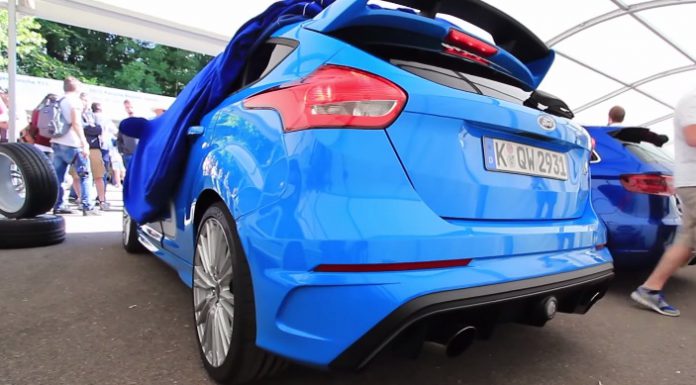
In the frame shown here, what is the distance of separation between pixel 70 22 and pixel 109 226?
135 inches

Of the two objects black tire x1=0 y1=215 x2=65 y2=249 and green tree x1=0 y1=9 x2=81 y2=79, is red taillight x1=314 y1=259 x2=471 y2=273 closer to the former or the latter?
black tire x1=0 y1=215 x2=65 y2=249

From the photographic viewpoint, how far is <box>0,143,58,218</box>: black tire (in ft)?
13.2

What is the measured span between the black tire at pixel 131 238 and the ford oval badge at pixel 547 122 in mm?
3507

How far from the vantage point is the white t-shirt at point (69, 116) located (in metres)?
6.03

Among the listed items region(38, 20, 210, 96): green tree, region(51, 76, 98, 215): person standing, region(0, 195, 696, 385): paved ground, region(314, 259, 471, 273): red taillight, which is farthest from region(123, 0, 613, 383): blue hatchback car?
region(38, 20, 210, 96): green tree

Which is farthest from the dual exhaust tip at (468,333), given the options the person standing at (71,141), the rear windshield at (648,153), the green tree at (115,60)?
the green tree at (115,60)

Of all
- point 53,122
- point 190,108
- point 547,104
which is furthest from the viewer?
point 53,122

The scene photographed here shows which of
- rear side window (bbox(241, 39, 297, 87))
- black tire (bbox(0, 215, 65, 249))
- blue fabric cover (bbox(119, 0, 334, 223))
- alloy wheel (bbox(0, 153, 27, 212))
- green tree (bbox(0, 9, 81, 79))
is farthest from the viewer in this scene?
green tree (bbox(0, 9, 81, 79))

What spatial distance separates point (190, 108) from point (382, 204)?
4.95 ft

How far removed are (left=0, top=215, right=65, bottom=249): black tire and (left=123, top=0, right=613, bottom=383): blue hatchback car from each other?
3173 millimetres

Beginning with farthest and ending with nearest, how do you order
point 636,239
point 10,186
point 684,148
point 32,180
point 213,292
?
point 10,186
point 32,180
point 636,239
point 684,148
point 213,292

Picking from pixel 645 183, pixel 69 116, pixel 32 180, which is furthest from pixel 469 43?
pixel 69 116

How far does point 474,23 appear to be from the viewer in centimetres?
203

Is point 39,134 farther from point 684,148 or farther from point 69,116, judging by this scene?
point 684,148
